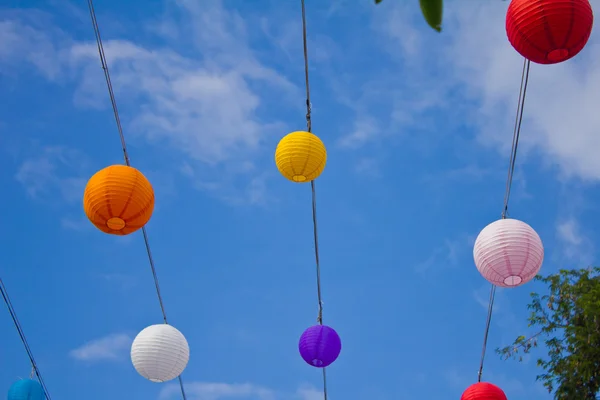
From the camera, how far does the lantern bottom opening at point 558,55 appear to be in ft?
18.1

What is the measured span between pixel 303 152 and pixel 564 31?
2575mm

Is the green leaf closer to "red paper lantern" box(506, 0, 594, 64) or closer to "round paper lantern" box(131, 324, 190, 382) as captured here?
"red paper lantern" box(506, 0, 594, 64)

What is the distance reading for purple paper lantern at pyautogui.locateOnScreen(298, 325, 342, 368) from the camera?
26.7 feet

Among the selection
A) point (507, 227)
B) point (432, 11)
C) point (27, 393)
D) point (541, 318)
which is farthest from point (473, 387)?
point (432, 11)

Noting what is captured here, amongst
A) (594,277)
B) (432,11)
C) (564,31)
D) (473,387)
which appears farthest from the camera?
(594,277)

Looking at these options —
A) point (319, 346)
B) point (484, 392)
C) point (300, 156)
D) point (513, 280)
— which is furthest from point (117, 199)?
point (484, 392)

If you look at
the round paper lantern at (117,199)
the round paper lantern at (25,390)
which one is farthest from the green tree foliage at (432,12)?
the round paper lantern at (25,390)

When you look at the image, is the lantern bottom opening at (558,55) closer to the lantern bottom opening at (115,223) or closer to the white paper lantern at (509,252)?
the white paper lantern at (509,252)

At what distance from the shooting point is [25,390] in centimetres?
891

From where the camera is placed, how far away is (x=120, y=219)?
6.27 metres

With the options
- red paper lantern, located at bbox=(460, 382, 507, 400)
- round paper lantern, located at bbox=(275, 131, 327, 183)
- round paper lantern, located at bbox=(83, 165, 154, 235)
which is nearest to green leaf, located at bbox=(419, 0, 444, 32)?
round paper lantern, located at bbox=(83, 165, 154, 235)

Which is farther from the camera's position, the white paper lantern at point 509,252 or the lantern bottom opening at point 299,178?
the lantern bottom opening at point 299,178

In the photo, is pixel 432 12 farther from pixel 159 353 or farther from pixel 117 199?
pixel 159 353

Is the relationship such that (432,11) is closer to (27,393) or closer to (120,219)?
(120,219)
